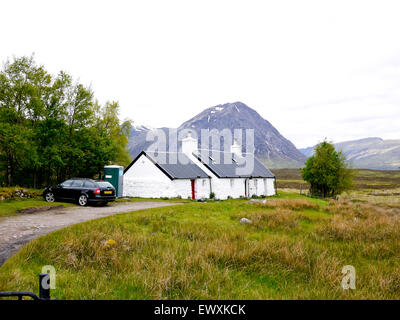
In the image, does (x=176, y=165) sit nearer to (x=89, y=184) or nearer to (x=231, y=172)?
(x=231, y=172)

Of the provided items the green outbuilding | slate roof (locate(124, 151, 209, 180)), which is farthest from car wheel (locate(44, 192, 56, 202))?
slate roof (locate(124, 151, 209, 180))

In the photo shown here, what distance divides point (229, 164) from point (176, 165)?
370 inches

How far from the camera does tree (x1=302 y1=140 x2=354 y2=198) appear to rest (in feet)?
123

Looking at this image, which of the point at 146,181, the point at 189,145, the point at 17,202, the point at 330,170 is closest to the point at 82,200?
the point at 17,202

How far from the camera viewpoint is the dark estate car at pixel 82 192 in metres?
17.7

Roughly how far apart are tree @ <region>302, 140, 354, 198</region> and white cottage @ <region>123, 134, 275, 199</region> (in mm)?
6945

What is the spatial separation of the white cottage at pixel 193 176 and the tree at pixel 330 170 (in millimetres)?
6945

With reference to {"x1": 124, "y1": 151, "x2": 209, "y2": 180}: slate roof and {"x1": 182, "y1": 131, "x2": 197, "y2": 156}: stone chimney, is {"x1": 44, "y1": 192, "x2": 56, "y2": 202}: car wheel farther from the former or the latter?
{"x1": 182, "y1": 131, "x2": 197, "y2": 156}: stone chimney

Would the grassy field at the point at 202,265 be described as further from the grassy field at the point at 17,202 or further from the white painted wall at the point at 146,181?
the white painted wall at the point at 146,181

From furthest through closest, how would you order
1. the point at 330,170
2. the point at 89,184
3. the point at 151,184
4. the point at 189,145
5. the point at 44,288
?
the point at 330,170 → the point at 189,145 → the point at 151,184 → the point at 89,184 → the point at 44,288

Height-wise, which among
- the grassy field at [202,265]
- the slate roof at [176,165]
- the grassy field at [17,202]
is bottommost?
the grassy field at [202,265]

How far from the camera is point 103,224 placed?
990 centimetres

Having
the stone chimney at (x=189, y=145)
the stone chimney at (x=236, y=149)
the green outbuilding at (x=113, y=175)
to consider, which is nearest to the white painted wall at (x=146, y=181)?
the green outbuilding at (x=113, y=175)

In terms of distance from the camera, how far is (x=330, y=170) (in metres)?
37.5
